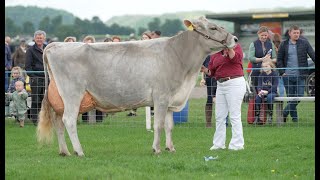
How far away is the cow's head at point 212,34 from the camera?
1223 cm

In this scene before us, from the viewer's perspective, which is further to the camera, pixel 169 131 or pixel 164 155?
pixel 169 131

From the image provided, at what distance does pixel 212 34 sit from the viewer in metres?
12.3

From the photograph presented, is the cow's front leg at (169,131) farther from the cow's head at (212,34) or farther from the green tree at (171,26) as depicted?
the green tree at (171,26)

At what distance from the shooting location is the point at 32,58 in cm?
1766

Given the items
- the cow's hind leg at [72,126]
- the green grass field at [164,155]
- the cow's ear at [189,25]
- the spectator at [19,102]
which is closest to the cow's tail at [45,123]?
the green grass field at [164,155]

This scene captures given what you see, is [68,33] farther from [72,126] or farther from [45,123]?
[72,126]

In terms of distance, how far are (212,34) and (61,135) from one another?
315 centimetres

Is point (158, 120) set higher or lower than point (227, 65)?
lower

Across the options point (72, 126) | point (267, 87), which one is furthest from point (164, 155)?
point (267, 87)

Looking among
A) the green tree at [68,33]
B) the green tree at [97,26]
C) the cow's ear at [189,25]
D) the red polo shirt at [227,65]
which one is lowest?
the red polo shirt at [227,65]

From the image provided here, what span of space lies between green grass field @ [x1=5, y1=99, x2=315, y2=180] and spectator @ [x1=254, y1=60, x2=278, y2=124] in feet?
1.35

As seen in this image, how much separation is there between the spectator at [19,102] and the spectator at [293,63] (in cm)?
633

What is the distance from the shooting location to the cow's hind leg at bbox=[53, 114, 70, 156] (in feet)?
40.0
